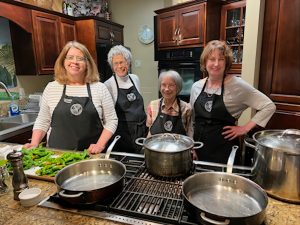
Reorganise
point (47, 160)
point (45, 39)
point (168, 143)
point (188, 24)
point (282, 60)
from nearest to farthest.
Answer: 1. point (168, 143)
2. point (47, 160)
3. point (282, 60)
4. point (45, 39)
5. point (188, 24)

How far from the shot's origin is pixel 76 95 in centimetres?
153

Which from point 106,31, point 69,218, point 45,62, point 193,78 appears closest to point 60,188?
point 69,218

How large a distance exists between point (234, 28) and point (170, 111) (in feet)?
5.34

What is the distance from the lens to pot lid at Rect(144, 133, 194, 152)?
966 mm

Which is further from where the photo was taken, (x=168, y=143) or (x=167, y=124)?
(x=167, y=124)

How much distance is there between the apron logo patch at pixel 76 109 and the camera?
1523 millimetres

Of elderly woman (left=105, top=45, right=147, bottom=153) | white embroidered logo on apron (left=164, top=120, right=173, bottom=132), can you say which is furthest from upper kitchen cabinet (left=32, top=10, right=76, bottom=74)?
white embroidered logo on apron (left=164, top=120, right=173, bottom=132)

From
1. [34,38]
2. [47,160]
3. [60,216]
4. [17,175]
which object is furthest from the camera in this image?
[34,38]

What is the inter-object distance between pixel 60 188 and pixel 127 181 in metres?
0.27

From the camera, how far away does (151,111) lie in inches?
70.9

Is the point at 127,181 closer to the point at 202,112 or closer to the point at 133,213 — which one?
the point at 133,213

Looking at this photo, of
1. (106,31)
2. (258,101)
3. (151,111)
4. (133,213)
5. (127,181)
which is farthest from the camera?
(106,31)

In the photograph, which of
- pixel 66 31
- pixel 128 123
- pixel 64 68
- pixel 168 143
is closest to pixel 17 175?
pixel 168 143

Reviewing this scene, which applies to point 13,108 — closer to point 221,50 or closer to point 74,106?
point 74,106
